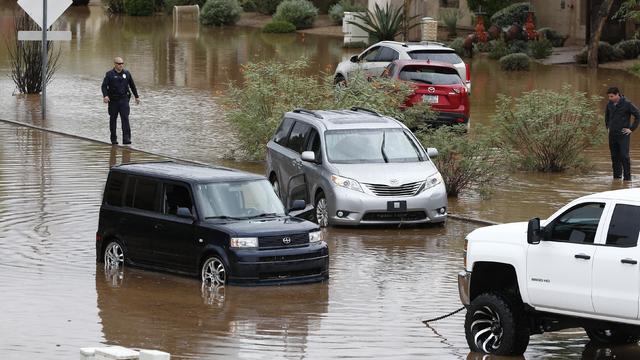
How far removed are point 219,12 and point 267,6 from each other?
4081mm

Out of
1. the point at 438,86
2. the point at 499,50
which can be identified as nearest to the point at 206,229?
the point at 438,86

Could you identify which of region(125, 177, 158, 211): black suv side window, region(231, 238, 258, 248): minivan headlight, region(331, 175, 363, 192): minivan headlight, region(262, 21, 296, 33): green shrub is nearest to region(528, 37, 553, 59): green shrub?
region(262, 21, 296, 33): green shrub

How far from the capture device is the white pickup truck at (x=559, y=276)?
13.0 metres

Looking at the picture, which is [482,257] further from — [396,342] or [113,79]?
[113,79]

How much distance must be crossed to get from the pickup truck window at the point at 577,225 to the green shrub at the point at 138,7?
65.4 metres

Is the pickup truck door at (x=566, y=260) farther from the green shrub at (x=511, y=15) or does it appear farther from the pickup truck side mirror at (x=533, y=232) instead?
the green shrub at (x=511, y=15)

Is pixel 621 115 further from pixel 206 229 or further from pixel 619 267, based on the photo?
pixel 619 267

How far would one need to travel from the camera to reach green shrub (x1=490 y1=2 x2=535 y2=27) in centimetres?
5731

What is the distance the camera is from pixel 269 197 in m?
18.1

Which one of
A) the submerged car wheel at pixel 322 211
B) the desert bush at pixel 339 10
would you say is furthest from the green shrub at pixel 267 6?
the submerged car wheel at pixel 322 211

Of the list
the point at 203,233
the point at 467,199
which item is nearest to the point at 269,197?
the point at 203,233

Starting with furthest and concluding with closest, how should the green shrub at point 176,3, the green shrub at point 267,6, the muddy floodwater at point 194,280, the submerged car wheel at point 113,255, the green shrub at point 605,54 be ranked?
the green shrub at point 176,3 < the green shrub at point 267,6 < the green shrub at point 605,54 < the submerged car wheel at point 113,255 < the muddy floodwater at point 194,280

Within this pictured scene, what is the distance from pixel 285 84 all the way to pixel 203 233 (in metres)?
10.2

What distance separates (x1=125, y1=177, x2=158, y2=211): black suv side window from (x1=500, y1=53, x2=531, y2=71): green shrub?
31.7m
